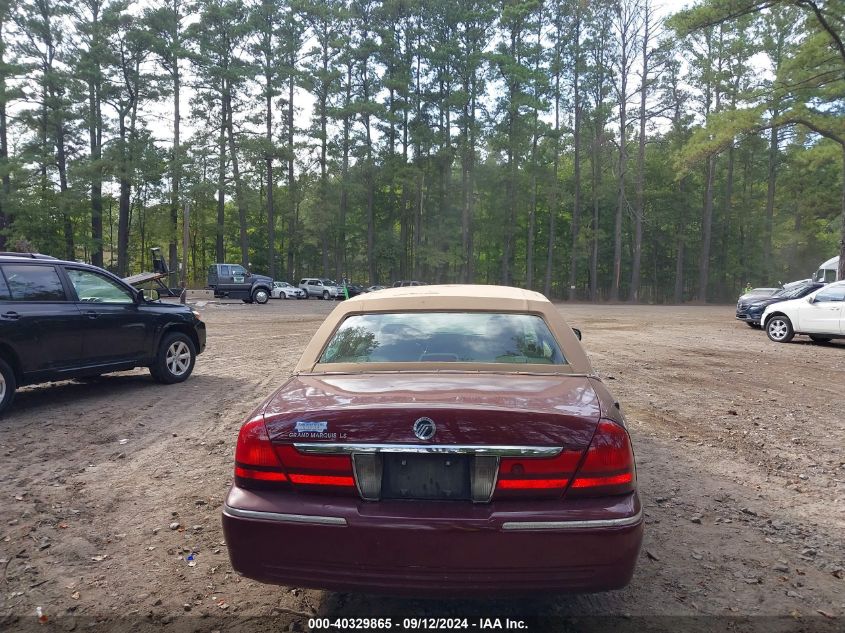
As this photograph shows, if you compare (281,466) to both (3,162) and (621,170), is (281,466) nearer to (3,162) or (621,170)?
(3,162)

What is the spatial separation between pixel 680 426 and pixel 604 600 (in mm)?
3877

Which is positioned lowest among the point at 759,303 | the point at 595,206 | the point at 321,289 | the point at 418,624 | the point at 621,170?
the point at 418,624

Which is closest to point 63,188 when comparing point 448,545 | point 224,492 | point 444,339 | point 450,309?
point 224,492

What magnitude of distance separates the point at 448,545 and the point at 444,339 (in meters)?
1.40

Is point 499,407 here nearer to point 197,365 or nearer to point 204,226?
point 197,365

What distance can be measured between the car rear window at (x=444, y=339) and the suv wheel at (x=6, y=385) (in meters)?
4.87

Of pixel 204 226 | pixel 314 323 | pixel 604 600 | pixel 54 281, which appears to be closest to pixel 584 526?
pixel 604 600

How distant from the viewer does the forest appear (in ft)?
123

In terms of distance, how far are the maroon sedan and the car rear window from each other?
0.62m

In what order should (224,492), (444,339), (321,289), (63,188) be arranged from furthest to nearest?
1. (321,289)
2. (63,188)
3. (224,492)
4. (444,339)

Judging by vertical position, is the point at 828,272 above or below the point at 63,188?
below

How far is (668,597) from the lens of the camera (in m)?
2.95

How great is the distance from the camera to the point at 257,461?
2465 millimetres

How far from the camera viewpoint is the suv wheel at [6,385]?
621cm
